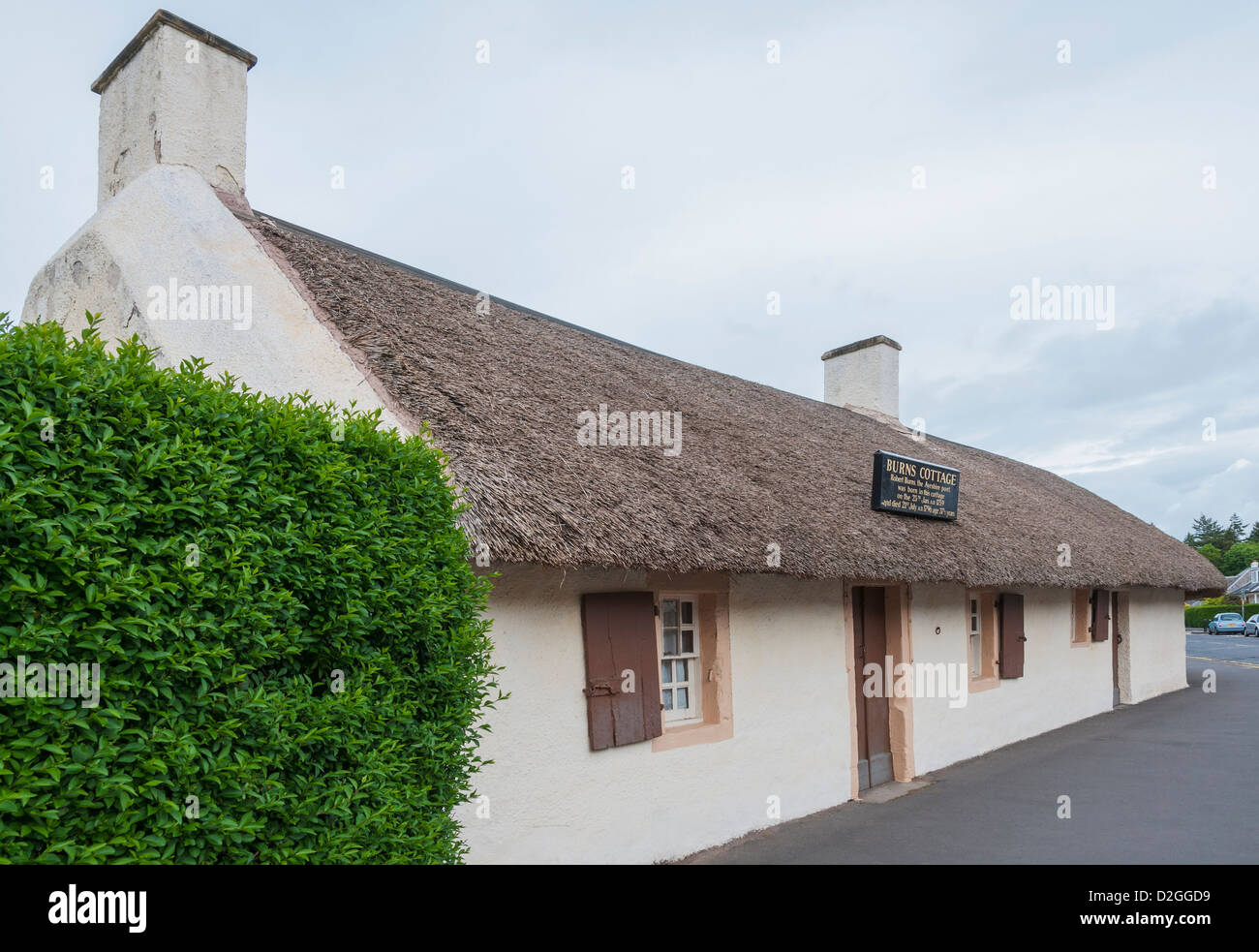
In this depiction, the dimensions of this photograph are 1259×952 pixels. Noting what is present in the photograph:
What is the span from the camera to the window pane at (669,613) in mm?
6777

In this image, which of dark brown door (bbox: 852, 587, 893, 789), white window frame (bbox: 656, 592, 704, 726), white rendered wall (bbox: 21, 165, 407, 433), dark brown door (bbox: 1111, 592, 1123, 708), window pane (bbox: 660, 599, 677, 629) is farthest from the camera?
dark brown door (bbox: 1111, 592, 1123, 708)

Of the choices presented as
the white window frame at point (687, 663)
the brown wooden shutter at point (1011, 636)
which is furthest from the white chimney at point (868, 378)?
the white window frame at point (687, 663)

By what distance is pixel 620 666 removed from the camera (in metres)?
5.89

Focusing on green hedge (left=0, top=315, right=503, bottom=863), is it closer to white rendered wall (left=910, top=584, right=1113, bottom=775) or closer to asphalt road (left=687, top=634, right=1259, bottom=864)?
asphalt road (left=687, top=634, right=1259, bottom=864)

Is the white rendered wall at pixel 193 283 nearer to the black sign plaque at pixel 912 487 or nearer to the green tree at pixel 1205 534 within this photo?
the black sign plaque at pixel 912 487

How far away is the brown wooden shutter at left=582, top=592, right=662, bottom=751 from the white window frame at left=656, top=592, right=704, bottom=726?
0.46 metres

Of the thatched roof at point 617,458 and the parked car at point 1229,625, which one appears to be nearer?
the thatched roof at point 617,458

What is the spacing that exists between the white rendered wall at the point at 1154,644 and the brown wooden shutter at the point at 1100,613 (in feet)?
4.68

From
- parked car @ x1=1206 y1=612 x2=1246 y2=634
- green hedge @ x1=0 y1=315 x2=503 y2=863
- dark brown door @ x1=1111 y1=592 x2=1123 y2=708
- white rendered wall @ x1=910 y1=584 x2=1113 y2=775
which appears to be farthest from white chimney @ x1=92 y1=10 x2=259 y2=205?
parked car @ x1=1206 y1=612 x2=1246 y2=634

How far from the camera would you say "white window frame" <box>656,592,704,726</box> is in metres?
6.68

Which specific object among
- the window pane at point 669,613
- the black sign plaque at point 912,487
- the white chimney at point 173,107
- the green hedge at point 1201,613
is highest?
the white chimney at point 173,107

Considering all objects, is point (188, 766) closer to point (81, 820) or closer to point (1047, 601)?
point (81, 820)
